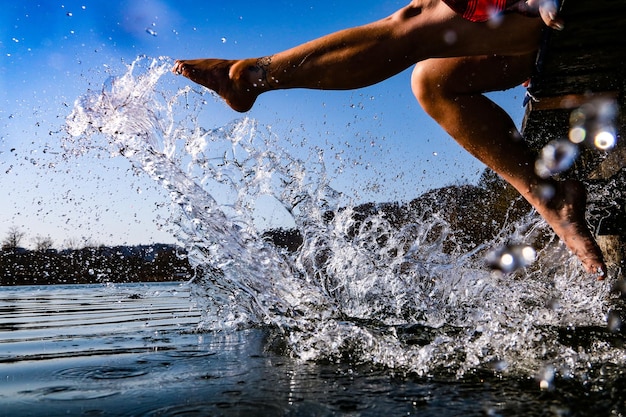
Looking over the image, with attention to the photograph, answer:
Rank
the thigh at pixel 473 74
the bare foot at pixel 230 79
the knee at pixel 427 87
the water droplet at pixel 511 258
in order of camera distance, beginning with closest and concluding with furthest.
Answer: the bare foot at pixel 230 79 → the thigh at pixel 473 74 → the knee at pixel 427 87 → the water droplet at pixel 511 258

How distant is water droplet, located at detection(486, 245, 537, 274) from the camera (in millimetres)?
3596

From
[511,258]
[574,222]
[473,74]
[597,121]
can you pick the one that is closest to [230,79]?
[473,74]

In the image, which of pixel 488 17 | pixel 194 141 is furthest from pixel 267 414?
pixel 194 141

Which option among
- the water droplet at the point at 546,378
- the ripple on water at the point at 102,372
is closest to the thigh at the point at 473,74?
the water droplet at the point at 546,378

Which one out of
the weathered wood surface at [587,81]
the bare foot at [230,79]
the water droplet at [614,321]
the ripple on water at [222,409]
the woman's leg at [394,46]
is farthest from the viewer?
the bare foot at [230,79]

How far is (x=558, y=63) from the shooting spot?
7.15 ft

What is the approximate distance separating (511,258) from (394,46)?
2262 mm

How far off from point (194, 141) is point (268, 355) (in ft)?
5.39

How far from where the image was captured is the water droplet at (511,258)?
3.60 m

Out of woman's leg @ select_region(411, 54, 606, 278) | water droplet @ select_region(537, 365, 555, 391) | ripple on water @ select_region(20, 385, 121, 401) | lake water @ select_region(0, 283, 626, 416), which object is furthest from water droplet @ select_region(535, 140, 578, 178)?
ripple on water @ select_region(20, 385, 121, 401)

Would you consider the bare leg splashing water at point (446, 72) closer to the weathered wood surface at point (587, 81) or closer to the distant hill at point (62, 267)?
the weathered wood surface at point (587, 81)

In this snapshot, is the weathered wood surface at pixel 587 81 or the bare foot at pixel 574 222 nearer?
the weathered wood surface at pixel 587 81

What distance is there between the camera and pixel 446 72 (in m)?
2.63

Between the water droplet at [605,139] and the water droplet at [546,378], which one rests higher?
the water droplet at [605,139]
